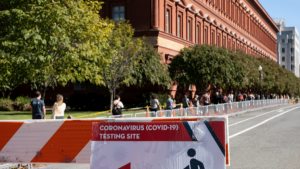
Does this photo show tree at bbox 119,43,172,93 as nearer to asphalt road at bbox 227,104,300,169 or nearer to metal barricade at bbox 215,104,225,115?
metal barricade at bbox 215,104,225,115

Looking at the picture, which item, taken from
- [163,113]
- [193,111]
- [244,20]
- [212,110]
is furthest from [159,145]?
[244,20]

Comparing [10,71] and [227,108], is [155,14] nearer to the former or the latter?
[227,108]

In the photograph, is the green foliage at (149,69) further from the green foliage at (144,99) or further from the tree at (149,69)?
the green foliage at (144,99)

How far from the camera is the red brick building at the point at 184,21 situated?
34.1 metres

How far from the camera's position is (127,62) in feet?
87.8

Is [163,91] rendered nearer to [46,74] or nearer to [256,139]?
[46,74]

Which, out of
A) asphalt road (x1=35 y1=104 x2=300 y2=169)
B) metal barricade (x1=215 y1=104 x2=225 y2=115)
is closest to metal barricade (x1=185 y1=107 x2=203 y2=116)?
metal barricade (x1=215 y1=104 x2=225 y2=115)

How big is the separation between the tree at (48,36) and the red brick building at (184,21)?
14660mm

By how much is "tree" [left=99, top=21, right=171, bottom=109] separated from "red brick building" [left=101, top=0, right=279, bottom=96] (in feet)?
13.2

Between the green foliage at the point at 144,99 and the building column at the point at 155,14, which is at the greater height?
the building column at the point at 155,14

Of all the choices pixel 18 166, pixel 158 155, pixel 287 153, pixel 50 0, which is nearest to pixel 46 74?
pixel 50 0

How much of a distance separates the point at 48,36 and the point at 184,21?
24.2 m

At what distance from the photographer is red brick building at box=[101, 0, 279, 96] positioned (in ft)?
112

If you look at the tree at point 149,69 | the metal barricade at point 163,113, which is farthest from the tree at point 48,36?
the tree at point 149,69
